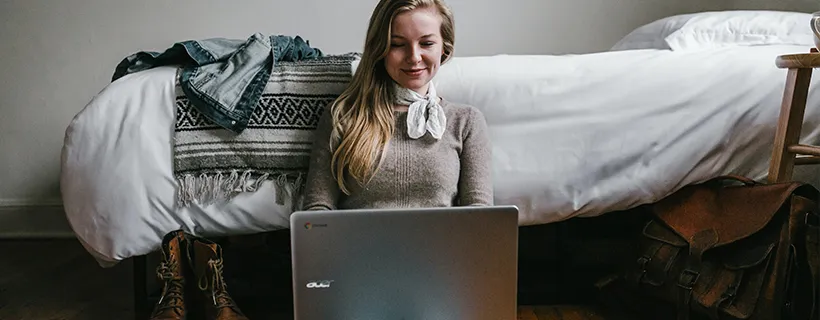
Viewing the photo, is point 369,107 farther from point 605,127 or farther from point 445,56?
point 605,127

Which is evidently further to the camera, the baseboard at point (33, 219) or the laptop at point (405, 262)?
the baseboard at point (33, 219)

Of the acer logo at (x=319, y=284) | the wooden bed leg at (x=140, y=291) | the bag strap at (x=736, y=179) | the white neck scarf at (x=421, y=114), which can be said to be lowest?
the wooden bed leg at (x=140, y=291)

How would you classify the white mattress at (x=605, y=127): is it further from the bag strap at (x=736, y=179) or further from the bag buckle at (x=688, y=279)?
the bag buckle at (x=688, y=279)

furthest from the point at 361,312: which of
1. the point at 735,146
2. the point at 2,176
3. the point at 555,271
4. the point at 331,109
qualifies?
the point at 2,176

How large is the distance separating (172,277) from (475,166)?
63 centimetres

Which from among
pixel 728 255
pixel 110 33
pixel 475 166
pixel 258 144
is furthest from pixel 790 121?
pixel 110 33

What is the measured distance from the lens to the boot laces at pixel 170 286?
4.45 ft

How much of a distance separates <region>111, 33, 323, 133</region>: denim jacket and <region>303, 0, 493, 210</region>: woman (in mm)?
170

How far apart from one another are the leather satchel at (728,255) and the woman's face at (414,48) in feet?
1.96

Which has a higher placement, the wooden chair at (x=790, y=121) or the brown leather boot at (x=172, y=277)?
the wooden chair at (x=790, y=121)

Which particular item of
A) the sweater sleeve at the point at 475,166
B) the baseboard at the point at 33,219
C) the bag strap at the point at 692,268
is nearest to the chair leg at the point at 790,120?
the bag strap at the point at 692,268

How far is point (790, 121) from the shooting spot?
53.7 inches

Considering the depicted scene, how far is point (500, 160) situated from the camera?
4.76 feet

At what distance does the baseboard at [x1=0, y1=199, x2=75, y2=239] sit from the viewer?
2.31m
